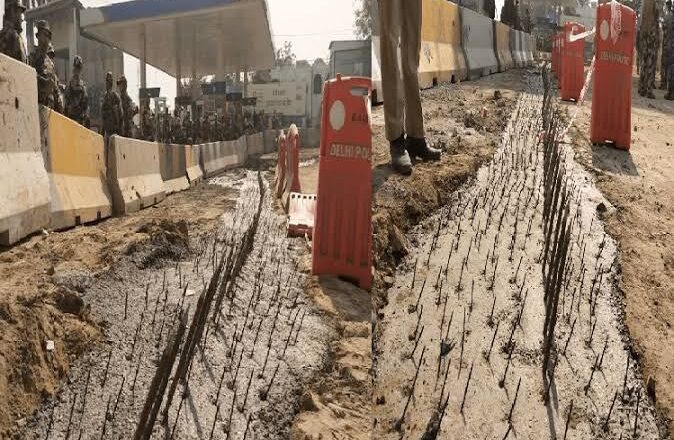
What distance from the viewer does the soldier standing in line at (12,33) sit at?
425 inches

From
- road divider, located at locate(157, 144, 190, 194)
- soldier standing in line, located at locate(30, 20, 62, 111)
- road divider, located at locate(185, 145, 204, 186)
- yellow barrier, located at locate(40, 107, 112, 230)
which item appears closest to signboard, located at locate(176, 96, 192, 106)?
road divider, located at locate(185, 145, 204, 186)

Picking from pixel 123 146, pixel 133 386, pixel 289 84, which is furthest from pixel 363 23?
A: pixel 133 386

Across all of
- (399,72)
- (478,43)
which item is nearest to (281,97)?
(478,43)

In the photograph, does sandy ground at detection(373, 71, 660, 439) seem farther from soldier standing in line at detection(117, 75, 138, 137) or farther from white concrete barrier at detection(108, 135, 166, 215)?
soldier standing in line at detection(117, 75, 138, 137)

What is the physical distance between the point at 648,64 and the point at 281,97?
929 inches

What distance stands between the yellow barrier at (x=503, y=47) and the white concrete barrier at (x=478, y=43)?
0.62m

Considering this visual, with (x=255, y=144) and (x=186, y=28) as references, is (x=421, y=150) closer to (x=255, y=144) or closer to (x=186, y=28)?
(x=255, y=144)

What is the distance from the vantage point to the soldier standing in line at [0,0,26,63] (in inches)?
425

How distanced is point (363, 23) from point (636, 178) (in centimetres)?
8886

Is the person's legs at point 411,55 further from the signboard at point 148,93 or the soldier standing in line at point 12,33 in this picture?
the signboard at point 148,93

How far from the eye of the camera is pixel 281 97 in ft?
132

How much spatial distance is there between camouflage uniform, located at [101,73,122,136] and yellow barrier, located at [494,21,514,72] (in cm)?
1256

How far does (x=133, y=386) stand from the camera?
3.12 meters

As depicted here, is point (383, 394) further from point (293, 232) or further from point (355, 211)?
point (293, 232)
